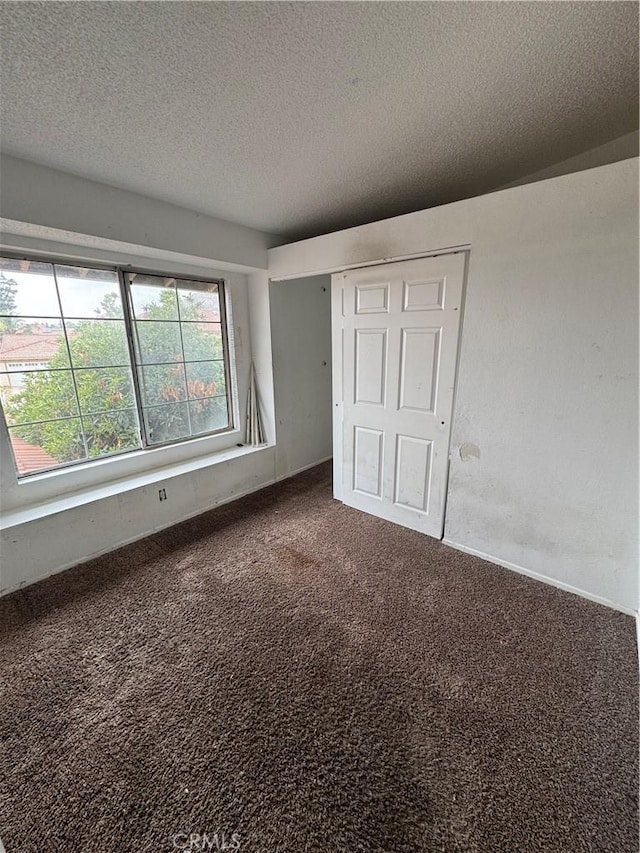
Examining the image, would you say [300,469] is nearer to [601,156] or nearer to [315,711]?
[315,711]

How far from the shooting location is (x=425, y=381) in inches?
93.4

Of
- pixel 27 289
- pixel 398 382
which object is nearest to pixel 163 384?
pixel 27 289

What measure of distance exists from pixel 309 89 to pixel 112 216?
5.08 ft

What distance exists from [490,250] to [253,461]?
2625 mm

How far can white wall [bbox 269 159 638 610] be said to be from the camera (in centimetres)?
162

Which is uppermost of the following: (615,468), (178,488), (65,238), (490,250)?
(65,238)

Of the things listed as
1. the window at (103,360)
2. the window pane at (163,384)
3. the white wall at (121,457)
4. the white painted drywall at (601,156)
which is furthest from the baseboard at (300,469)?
the white painted drywall at (601,156)

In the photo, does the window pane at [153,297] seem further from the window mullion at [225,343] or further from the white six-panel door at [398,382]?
the white six-panel door at [398,382]

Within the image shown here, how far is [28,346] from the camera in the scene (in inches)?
86.6

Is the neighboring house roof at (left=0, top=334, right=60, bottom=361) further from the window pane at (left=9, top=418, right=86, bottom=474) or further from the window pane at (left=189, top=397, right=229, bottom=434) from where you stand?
the window pane at (left=189, top=397, right=229, bottom=434)

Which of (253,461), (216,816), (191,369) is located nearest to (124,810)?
(216,816)

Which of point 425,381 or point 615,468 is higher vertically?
point 425,381

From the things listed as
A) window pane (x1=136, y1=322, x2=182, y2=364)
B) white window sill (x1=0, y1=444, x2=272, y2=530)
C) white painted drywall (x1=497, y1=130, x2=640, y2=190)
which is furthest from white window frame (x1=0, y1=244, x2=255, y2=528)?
white painted drywall (x1=497, y1=130, x2=640, y2=190)

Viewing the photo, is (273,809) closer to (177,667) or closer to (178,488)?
(177,667)
